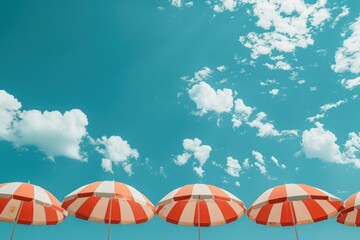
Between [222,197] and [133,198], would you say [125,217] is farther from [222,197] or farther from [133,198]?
[222,197]

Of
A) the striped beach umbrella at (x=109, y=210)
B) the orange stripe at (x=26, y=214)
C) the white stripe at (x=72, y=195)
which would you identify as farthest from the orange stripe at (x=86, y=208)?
the white stripe at (x=72, y=195)

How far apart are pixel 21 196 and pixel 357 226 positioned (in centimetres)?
958

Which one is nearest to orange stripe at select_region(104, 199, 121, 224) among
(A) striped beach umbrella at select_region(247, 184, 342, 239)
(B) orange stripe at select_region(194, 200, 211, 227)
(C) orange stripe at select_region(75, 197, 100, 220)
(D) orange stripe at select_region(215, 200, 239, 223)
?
(C) orange stripe at select_region(75, 197, 100, 220)

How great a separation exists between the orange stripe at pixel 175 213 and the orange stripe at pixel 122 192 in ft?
6.91

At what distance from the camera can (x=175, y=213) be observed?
996cm

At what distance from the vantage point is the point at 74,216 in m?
9.77

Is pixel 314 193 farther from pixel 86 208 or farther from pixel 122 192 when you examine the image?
pixel 86 208

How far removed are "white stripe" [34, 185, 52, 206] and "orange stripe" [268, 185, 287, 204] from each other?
553 cm

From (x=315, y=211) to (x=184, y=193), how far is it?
14.8 ft

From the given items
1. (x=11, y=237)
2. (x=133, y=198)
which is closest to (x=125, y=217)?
(x=133, y=198)

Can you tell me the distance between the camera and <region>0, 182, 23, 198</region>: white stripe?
7.46m

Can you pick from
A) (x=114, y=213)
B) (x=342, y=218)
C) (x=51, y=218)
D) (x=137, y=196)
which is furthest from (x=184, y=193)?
(x=342, y=218)

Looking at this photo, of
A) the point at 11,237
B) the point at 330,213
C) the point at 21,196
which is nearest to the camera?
the point at 21,196

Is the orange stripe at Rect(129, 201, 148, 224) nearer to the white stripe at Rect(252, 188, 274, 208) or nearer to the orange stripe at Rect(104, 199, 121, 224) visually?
the orange stripe at Rect(104, 199, 121, 224)
